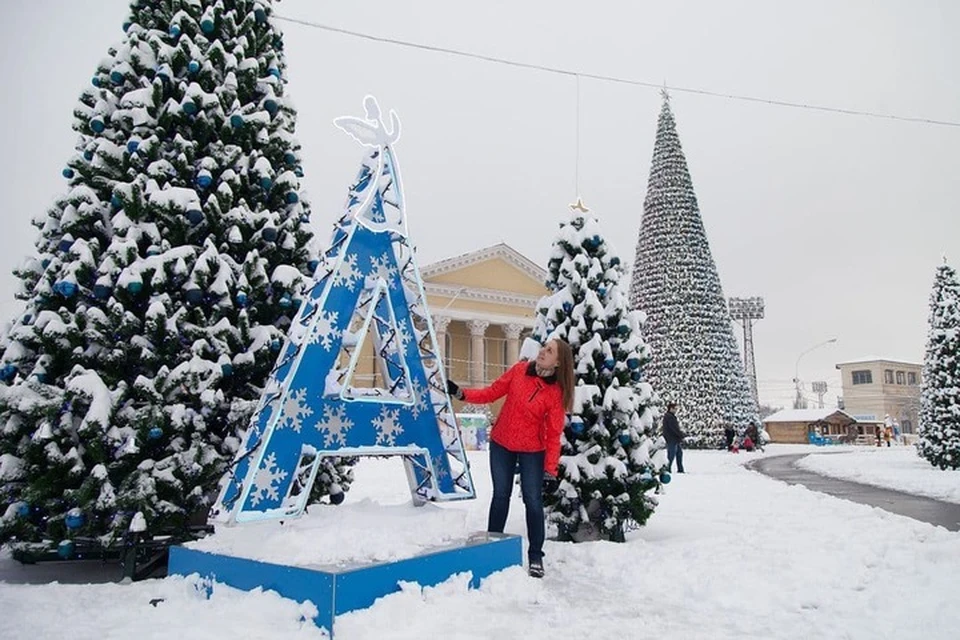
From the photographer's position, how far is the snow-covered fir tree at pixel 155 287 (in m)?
4.91

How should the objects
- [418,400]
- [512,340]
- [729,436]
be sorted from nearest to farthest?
[418,400] < [729,436] < [512,340]

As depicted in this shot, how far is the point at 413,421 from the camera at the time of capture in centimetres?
527

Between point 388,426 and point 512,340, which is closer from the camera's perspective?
point 388,426

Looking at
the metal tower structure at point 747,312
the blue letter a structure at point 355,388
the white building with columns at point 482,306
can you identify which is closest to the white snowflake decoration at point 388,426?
the blue letter a structure at point 355,388

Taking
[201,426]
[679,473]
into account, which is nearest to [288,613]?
[201,426]

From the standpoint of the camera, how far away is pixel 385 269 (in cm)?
535

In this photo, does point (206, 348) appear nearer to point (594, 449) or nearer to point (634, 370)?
point (594, 449)

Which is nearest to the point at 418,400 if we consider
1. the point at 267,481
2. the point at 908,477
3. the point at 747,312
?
the point at 267,481

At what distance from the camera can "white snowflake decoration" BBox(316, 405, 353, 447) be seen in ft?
15.6

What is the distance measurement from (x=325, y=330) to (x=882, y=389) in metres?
88.9

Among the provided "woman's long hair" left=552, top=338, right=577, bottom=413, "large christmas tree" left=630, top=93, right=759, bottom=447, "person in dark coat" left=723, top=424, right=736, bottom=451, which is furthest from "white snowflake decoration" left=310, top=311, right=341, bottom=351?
"large christmas tree" left=630, top=93, right=759, bottom=447

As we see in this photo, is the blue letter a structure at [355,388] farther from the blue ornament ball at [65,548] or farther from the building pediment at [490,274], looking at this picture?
the building pediment at [490,274]

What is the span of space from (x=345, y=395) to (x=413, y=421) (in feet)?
2.13

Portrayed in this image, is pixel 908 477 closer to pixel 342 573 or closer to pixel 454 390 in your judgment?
pixel 454 390
